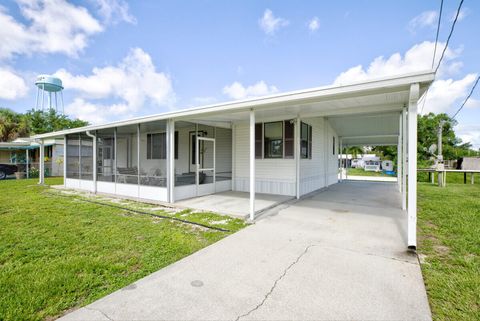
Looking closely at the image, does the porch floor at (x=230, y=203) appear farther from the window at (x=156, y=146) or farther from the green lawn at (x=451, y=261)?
the green lawn at (x=451, y=261)

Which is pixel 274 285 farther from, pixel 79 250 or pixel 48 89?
pixel 48 89

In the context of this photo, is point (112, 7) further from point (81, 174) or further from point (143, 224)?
point (143, 224)

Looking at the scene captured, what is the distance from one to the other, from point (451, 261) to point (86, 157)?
12.0 m

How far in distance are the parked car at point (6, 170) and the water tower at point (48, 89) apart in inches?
582

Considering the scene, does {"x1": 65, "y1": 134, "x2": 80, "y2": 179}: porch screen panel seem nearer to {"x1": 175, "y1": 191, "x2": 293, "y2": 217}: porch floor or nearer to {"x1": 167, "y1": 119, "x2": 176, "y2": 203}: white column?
{"x1": 167, "y1": 119, "x2": 176, "y2": 203}: white column

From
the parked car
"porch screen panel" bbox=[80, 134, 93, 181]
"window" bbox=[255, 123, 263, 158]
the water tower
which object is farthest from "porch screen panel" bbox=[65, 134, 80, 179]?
the water tower

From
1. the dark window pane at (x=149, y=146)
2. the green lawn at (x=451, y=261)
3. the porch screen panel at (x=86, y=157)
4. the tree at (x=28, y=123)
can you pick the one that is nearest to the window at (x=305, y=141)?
the green lawn at (x=451, y=261)

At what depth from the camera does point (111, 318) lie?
2.12 meters

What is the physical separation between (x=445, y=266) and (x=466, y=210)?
4774 mm

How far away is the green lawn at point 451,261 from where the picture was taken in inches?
91.9

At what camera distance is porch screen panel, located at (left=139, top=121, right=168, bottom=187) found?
25.5 ft

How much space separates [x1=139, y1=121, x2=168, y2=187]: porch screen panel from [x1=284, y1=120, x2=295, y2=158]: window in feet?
13.5

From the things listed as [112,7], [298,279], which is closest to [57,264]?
[298,279]

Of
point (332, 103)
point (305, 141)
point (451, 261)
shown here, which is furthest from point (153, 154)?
point (451, 261)
